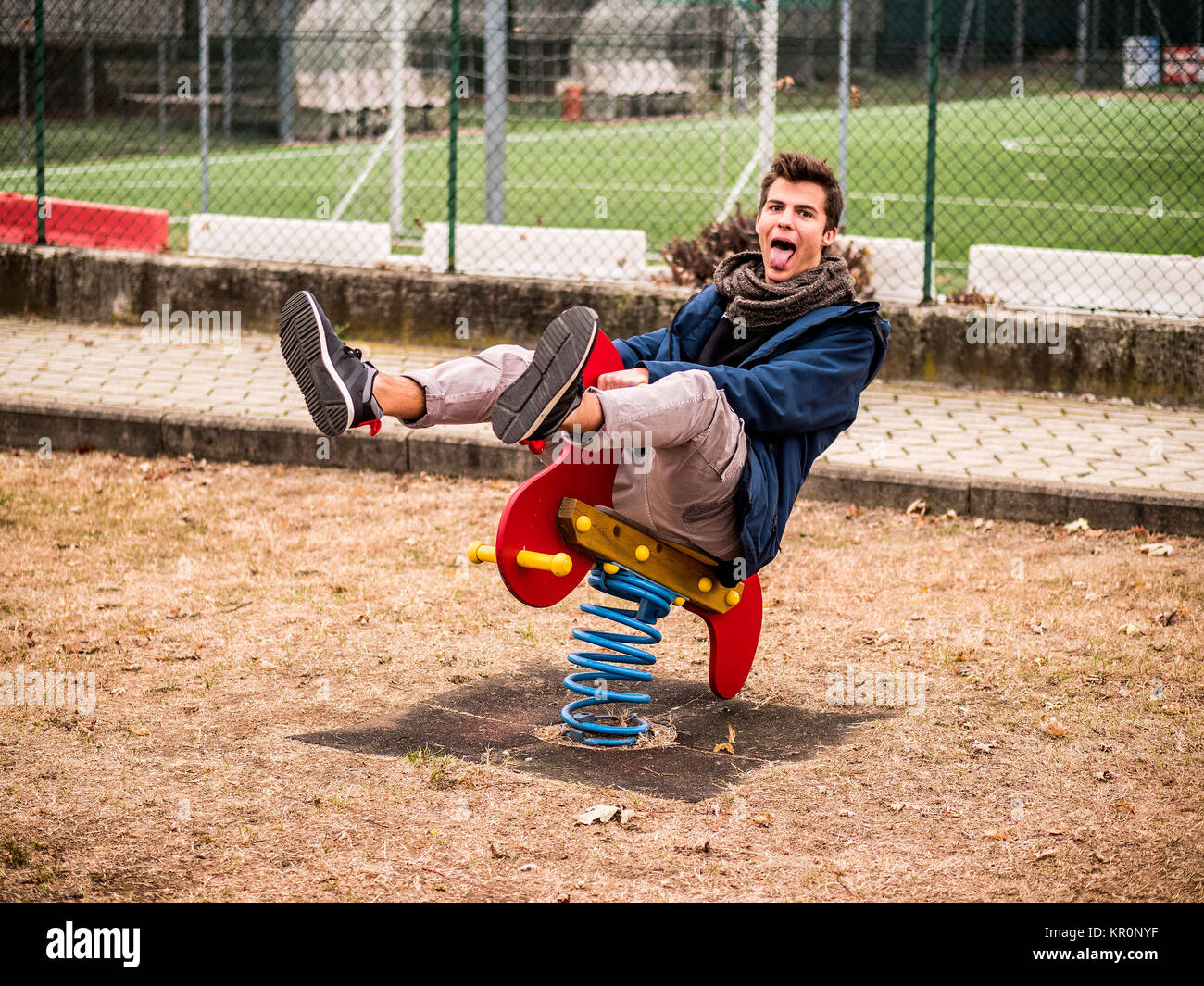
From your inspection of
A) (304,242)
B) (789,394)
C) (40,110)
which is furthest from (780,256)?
(40,110)

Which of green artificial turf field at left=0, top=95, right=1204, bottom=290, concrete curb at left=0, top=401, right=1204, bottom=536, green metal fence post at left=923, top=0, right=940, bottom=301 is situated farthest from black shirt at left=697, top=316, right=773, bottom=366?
green artificial turf field at left=0, top=95, right=1204, bottom=290

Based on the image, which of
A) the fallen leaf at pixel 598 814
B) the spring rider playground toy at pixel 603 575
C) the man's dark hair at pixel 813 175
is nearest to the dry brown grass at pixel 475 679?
the fallen leaf at pixel 598 814

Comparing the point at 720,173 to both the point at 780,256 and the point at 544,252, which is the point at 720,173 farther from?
the point at 780,256

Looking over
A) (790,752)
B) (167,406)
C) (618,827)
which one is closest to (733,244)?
(167,406)

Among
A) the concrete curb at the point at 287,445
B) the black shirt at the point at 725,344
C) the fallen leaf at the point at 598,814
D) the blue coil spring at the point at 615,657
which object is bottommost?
the fallen leaf at the point at 598,814

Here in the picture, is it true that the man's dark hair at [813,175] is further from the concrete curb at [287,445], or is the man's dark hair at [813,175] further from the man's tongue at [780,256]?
the concrete curb at [287,445]

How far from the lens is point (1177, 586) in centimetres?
582

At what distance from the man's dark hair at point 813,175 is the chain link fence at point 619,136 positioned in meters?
4.74

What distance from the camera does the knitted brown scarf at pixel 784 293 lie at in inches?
171

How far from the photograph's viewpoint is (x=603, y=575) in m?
4.44

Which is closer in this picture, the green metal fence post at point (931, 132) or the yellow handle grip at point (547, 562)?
the yellow handle grip at point (547, 562)

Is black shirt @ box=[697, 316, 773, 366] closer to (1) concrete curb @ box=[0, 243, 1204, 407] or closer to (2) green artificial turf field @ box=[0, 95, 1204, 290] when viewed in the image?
(1) concrete curb @ box=[0, 243, 1204, 407]

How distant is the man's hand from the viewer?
386 cm
